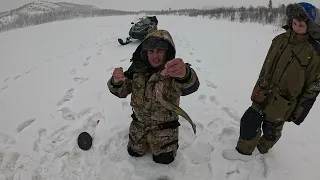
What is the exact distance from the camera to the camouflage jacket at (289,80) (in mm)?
2559

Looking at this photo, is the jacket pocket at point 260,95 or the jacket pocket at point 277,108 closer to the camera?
the jacket pocket at point 277,108

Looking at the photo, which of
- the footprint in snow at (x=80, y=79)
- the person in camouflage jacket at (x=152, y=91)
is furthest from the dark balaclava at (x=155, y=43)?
the footprint in snow at (x=80, y=79)

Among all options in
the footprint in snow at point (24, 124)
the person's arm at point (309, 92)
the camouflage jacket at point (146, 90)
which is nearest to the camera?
the person's arm at point (309, 92)

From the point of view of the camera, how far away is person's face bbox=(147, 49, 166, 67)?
2.74 meters

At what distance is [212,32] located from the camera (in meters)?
12.0

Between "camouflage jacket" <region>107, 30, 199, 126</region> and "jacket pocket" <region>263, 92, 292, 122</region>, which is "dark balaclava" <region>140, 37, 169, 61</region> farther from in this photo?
"jacket pocket" <region>263, 92, 292, 122</region>

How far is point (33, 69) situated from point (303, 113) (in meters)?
6.50

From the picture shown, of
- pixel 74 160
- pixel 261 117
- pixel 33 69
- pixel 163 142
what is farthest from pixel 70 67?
pixel 261 117

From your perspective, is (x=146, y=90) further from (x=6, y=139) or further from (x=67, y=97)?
(x=67, y=97)

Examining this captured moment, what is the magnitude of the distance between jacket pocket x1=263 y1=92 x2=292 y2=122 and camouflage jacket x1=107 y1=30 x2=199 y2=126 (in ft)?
3.02

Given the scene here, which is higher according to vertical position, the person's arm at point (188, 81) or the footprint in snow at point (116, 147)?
the person's arm at point (188, 81)

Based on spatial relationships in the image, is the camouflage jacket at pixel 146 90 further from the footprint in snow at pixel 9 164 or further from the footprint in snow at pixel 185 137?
the footprint in snow at pixel 9 164

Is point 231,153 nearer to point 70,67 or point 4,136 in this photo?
point 4,136

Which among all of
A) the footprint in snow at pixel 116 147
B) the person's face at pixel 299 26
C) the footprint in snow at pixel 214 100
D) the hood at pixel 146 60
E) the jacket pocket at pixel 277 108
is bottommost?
the footprint in snow at pixel 116 147
